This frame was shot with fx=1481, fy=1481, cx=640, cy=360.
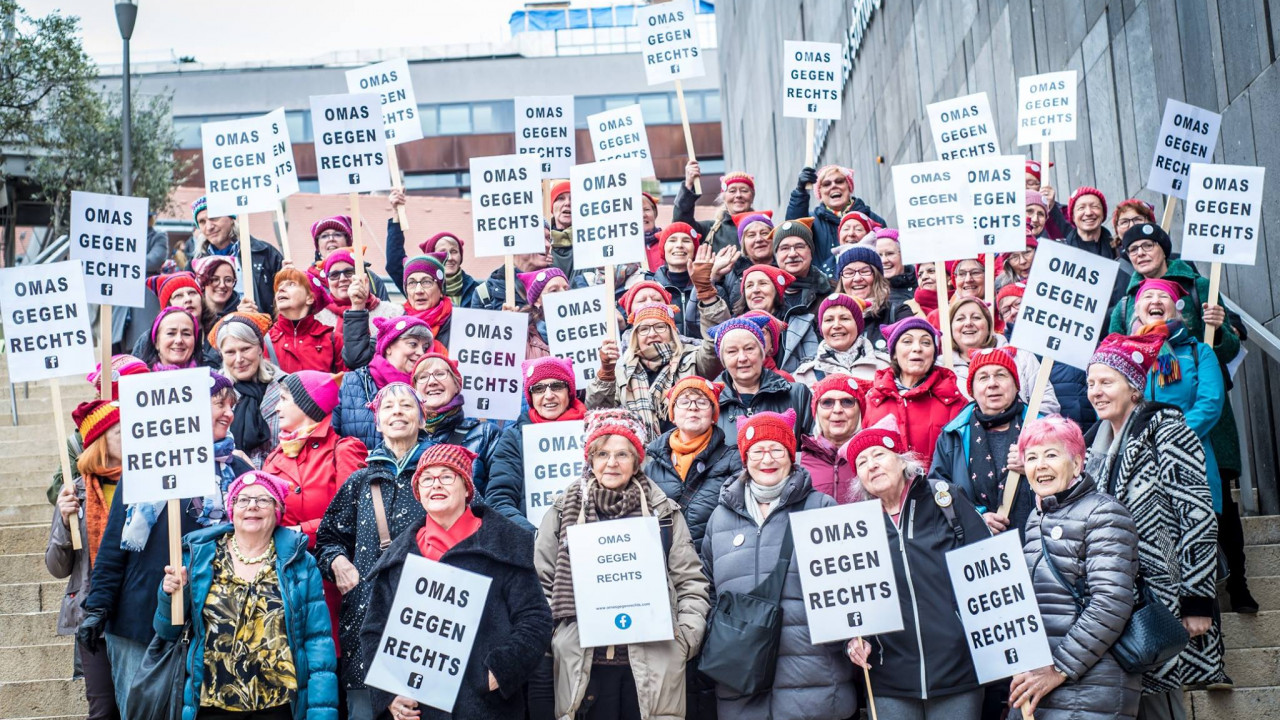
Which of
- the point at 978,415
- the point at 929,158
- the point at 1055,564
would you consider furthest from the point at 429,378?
the point at 929,158

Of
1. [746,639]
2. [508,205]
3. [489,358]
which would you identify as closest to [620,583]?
[746,639]

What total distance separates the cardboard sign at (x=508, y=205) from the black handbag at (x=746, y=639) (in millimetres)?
4821

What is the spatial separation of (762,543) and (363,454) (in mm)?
2432

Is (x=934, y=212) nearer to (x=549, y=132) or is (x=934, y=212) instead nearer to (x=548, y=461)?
(x=548, y=461)

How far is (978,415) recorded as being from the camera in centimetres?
766

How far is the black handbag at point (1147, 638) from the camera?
248 inches

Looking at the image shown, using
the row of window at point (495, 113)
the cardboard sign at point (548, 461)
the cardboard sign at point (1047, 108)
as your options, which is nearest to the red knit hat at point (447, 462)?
the cardboard sign at point (548, 461)

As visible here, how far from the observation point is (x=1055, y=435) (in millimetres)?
6695

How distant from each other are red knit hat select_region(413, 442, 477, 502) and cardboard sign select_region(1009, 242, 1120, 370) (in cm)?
315

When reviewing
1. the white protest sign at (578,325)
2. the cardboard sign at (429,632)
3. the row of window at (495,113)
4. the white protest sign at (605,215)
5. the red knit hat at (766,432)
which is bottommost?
the cardboard sign at (429,632)

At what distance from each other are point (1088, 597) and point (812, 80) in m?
8.44

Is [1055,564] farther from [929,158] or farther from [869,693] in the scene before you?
[929,158]

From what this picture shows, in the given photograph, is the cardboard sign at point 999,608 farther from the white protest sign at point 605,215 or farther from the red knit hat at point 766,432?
the white protest sign at point 605,215

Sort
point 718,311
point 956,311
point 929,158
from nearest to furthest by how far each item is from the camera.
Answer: point 956,311
point 718,311
point 929,158
